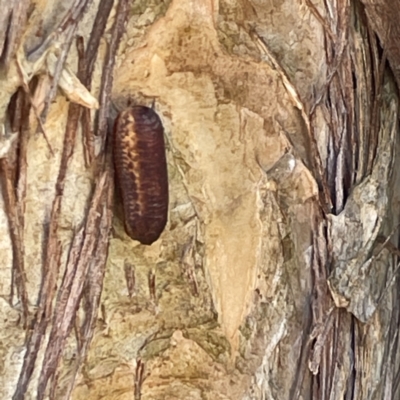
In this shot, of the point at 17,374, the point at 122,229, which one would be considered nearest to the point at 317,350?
the point at 122,229

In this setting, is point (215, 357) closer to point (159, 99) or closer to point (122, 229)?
point (122, 229)

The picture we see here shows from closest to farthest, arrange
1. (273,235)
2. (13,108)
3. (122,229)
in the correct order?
(13,108)
(122,229)
(273,235)

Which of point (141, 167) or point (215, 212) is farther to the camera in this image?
point (215, 212)

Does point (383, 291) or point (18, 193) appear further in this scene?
point (383, 291)
